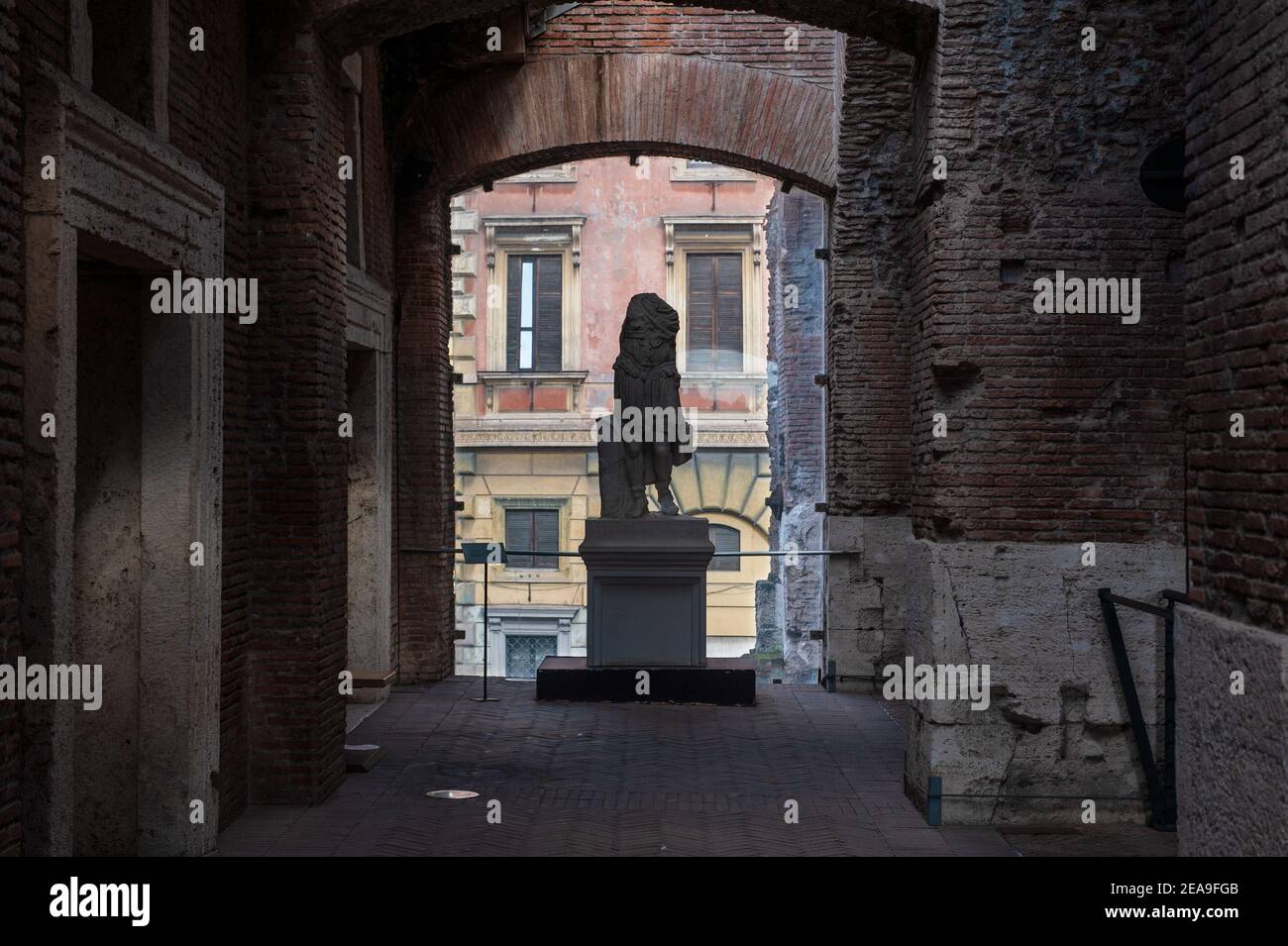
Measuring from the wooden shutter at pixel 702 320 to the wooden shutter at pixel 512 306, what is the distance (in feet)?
10.8

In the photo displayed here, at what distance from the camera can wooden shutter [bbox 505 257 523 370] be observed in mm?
26875

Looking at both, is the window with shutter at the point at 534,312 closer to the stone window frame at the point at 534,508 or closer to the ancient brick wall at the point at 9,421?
the stone window frame at the point at 534,508

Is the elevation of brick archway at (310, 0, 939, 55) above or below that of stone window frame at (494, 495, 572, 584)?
above

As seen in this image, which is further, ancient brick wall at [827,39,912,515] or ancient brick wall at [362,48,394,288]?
ancient brick wall at [827,39,912,515]

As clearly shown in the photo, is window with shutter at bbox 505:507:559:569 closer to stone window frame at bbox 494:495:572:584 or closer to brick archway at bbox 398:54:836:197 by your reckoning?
stone window frame at bbox 494:495:572:584

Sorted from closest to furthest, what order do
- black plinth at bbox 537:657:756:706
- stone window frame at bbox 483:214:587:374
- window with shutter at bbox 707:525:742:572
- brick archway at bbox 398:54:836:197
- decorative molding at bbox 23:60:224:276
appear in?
decorative molding at bbox 23:60:224:276
black plinth at bbox 537:657:756:706
brick archway at bbox 398:54:836:197
stone window frame at bbox 483:214:587:374
window with shutter at bbox 707:525:742:572

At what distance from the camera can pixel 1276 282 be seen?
14.1 feet

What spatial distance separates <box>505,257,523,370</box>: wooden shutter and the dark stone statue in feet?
46.4

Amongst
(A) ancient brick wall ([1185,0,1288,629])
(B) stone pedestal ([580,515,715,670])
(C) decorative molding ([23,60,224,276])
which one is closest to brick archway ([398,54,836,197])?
(B) stone pedestal ([580,515,715,670])

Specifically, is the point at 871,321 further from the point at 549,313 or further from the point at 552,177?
the point at 552,177

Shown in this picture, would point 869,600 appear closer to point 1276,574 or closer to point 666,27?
point 666,27

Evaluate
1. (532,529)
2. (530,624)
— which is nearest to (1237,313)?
(532,529)

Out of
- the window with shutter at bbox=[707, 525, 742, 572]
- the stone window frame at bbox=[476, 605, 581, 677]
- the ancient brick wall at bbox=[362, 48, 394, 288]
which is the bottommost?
the stone window frame at bbox=[476, 605, 581, 677]

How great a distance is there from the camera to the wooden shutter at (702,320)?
87.4ft
